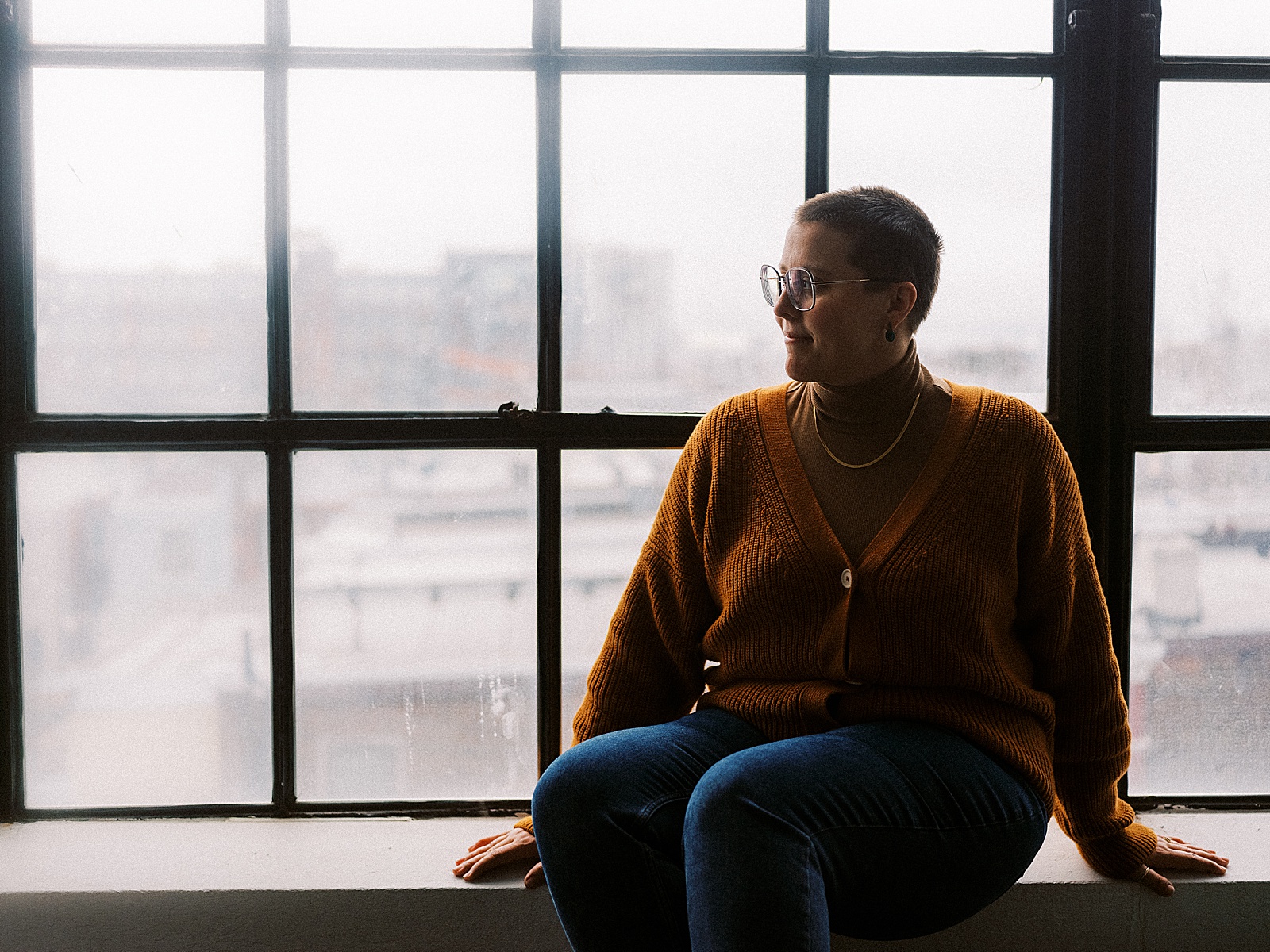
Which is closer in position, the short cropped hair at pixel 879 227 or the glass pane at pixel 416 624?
the short cropped hair at pixel 879 227

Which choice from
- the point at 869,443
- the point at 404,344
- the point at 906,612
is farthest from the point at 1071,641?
the point at 404,344

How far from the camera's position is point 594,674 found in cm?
142

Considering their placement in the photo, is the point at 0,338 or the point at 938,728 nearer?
the point at 938,728

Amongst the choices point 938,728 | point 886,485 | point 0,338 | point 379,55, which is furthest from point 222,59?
point 938,728

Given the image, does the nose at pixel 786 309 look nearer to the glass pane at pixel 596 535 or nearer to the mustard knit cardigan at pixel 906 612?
the mustard knit cardigan at pixel 906 612

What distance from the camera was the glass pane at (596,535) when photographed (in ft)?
5.44

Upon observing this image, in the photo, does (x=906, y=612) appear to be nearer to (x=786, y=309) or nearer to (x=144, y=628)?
(x=786, y=309)

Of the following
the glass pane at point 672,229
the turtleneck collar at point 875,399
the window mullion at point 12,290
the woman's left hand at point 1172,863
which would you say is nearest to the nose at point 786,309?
the turtleneck collar at point 875,399

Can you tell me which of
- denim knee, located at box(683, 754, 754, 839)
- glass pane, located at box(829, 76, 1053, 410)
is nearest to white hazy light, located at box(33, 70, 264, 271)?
glass pane, located at box(829, 76, 1053, 410)

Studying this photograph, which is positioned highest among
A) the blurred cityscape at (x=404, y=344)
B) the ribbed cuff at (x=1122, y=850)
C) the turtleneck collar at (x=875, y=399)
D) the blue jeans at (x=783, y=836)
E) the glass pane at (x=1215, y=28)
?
the glass pane at (x=1215, y=28)

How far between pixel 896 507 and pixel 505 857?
74cm

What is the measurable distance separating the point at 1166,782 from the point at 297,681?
1.45m

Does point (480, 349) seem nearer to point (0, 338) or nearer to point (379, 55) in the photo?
point (379, 55)

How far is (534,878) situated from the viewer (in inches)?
56.4
